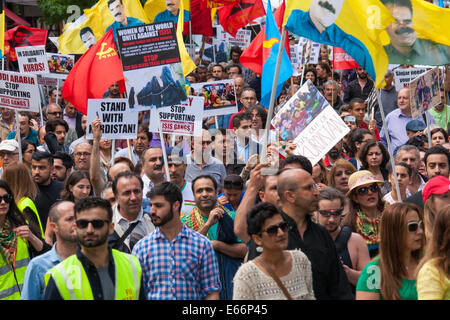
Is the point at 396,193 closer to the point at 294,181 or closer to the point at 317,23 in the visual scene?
the point at 317,23

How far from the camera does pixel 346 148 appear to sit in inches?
448

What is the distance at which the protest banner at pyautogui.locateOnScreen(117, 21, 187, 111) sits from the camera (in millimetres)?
9211

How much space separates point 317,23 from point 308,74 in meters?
8.07

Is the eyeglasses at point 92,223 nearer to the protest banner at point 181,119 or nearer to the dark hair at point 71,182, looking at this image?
the dark hair at point 71,182

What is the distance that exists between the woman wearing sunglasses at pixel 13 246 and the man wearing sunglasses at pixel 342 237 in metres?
2.38

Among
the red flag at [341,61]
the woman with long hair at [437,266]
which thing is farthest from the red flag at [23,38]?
the woman with long hair at [437,266]

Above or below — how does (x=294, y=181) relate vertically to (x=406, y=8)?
below

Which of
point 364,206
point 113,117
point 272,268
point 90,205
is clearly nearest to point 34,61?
point 113,117

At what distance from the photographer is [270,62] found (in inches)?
400

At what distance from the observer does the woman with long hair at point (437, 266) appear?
472 cm

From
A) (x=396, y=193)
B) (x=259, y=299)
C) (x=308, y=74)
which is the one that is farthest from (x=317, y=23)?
(x=308, y=74)

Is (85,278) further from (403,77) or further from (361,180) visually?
(403,77)

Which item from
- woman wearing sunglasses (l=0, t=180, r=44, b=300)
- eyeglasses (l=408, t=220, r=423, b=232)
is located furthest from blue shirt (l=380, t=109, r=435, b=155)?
eyeglasses (l=408, t=220, r=423, b=232)

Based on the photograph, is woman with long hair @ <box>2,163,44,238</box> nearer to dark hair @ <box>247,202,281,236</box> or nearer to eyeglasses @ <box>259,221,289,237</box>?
dark hair @ <box>247,202,281,236</box>
